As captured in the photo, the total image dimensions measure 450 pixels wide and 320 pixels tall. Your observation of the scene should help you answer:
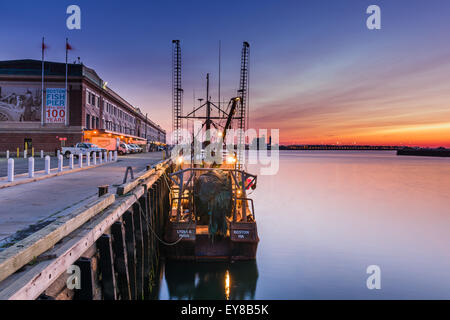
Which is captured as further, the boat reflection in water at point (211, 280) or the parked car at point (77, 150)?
the parked car at point (77, 150)

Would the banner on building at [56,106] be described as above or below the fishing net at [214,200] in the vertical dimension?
above

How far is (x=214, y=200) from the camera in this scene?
10.7 metres

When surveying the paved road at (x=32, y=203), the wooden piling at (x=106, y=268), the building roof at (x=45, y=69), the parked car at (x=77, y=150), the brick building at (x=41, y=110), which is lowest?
the wooden piling at (x=106, y=268)

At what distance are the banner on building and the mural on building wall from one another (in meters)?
1.46

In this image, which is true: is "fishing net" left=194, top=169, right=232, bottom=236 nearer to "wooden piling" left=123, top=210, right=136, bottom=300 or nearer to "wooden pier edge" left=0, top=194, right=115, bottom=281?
"wooden piling" left=123, top=210, right=136, bottom=300

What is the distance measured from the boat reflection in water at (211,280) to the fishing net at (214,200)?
165 centimetres

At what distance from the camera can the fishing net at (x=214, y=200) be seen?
10.7 metres

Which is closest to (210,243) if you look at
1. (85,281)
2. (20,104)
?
(85,281)

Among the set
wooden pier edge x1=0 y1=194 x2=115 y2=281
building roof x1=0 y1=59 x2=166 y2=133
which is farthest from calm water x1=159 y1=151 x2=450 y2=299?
building roof x1=0 y1=59 x2=166 y2=133

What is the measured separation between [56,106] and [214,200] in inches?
1707

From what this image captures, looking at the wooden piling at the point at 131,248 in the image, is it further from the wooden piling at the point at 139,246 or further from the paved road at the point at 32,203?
the paved road at the point at 32,203

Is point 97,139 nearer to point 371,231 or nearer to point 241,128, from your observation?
point 241,128

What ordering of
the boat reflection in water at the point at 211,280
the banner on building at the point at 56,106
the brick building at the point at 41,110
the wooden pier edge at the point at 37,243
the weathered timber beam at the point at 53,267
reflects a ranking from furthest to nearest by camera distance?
the banner on building at the point at 56,106 < the brick building at the point at 41,110 < the boat reflection in water at the point at 211,280 < the wooden pier edge at the point at 37,243 < the weathered timber beam at the point at 53,267

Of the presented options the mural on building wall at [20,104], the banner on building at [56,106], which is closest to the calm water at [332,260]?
the banner on building at [56,106]
